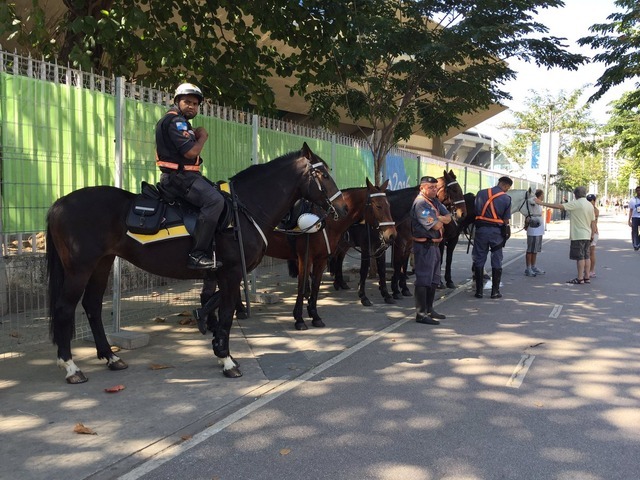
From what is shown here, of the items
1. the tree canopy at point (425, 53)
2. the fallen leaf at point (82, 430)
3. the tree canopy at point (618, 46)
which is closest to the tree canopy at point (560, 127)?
the tree canopy at point (618, 46)

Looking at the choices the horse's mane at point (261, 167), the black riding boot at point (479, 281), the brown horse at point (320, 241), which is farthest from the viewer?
the black riding boot at point (479, 281)

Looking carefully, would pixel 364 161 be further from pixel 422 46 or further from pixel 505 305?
pixel 505 305

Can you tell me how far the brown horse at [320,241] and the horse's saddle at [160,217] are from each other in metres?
2.43

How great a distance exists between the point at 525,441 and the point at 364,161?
35.9 feet

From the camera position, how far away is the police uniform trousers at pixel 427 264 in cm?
803

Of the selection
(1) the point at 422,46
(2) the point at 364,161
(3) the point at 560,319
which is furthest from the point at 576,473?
Result: (2) the point at 364,161

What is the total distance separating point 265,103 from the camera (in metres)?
11.2

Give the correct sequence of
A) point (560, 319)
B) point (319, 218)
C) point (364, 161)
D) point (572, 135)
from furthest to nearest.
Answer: point (572, 135), point (364, 161), point (560, 319), point (319, 218)

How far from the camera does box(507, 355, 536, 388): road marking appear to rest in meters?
5.45

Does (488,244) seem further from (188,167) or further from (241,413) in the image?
(241,413)

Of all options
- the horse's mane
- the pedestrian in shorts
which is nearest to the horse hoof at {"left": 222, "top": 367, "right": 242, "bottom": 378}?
the horse's mane

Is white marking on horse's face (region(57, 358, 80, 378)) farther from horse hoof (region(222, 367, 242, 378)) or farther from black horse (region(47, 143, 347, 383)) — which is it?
horse hoof (region(222, 367, 242, 378))

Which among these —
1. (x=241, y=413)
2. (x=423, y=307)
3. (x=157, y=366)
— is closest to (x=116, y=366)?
(x=157, y=366)

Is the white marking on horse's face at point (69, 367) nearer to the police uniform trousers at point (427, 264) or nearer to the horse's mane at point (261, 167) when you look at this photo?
the horse's mane at point (261, 167)
